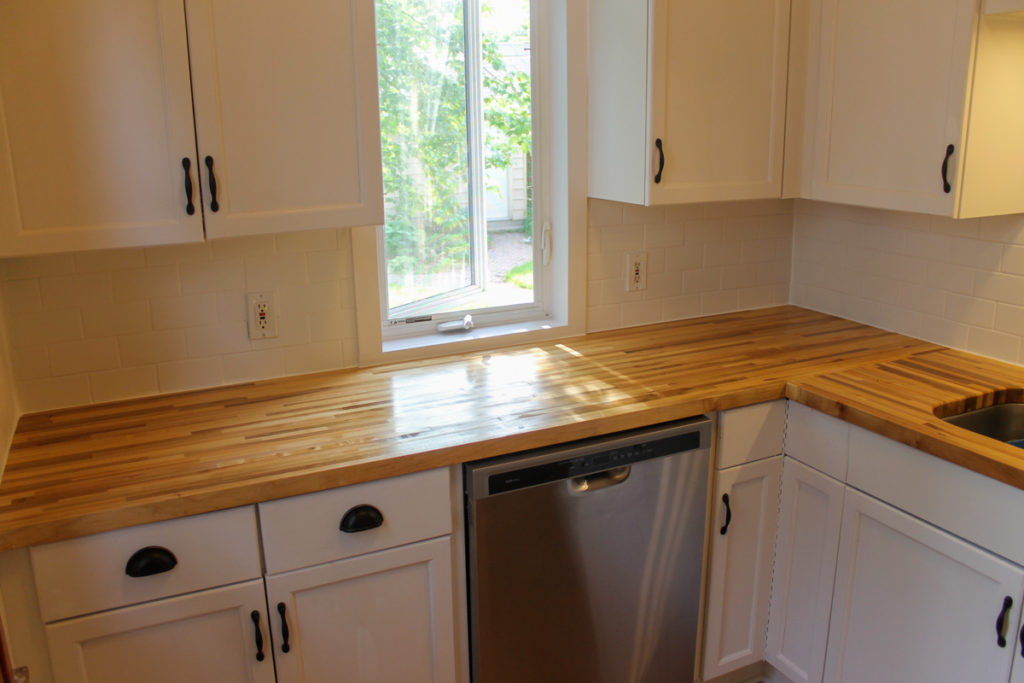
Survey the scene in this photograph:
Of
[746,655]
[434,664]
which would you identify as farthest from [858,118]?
[434,664]

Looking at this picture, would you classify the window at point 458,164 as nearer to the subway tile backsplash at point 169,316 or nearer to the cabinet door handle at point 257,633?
the subway tile backsplash at point 169,316

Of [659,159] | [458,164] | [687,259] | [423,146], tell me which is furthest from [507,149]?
[687,259]

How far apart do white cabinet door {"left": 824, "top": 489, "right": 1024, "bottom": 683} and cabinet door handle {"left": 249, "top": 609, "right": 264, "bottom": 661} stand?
1.39 meters

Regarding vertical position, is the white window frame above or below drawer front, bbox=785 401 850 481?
above

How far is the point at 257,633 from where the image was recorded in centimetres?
173

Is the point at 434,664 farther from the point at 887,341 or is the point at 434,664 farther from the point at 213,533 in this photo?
the point at 887,341

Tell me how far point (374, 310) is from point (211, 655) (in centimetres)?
99

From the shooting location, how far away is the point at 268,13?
1.82 m

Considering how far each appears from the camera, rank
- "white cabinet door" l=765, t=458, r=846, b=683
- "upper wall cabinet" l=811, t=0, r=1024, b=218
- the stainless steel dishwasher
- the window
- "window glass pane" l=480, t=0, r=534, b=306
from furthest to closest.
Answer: "window glass pane" l=480, t=0, r=534, b=306 < the window < "white cabinet door" l=765, t=458, r=846, b=683 < "upper wall cabinet" l=811, t=0, r=1024, b=218 < the stainless steel dishwasher

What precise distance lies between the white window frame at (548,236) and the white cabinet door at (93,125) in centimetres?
65

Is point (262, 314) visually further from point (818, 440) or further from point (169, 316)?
point (818, 440)

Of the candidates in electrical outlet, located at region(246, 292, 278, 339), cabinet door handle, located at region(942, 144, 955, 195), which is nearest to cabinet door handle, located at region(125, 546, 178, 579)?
electrical outlet, located at region(246, 292, 278, 339)

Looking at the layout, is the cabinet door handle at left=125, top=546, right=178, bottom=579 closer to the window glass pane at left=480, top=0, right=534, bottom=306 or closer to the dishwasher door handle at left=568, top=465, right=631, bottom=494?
the dishwasher door handle at left=568, top=465, right=631, bottom=494

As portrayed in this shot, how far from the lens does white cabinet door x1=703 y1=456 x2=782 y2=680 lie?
86.8 inches
